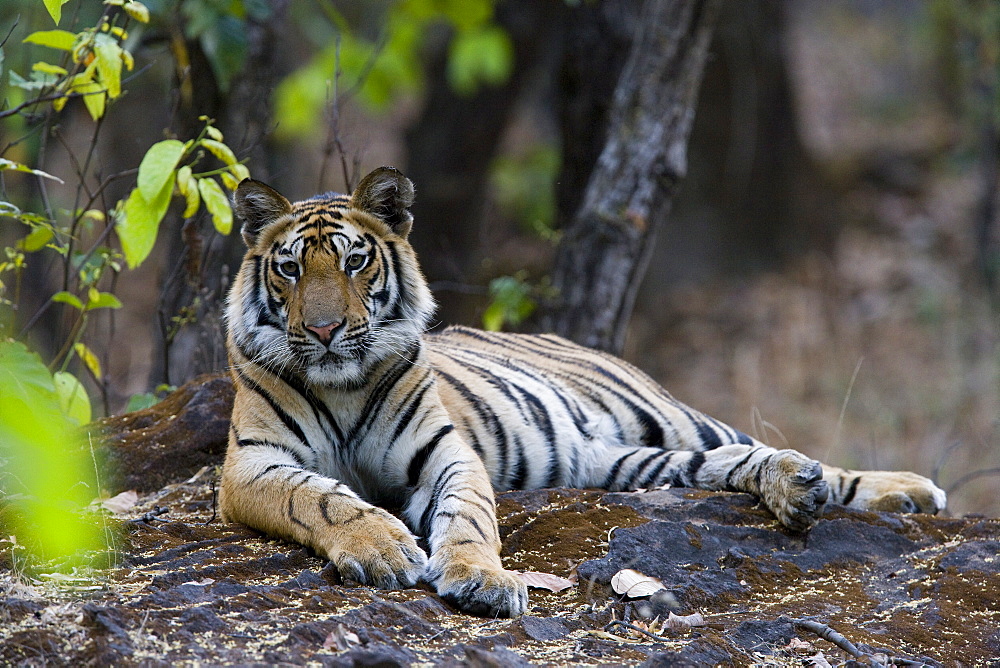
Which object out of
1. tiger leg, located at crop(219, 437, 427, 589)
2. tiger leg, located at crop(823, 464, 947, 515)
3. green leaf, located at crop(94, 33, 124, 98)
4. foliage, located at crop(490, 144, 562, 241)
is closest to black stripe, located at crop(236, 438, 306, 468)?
tiger leg, located at crop(219, 437, 427, 589)

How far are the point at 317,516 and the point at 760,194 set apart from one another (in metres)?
10.7

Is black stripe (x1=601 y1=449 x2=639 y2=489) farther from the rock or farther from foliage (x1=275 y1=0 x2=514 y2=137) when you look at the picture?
foliage (x1=275 y1=0 x2=514 y2=137)

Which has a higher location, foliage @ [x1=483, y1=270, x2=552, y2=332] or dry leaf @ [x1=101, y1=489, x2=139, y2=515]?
foliage @ [x1=483, y1=270, x2=552, y2=332]

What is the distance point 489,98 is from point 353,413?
30.2 feet

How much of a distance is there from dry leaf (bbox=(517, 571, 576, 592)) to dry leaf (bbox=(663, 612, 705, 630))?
1.12 feet

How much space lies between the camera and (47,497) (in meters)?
1.08

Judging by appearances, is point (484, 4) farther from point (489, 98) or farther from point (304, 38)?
point (304, 38)

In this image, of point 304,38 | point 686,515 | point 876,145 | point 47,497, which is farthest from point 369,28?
point 47,497

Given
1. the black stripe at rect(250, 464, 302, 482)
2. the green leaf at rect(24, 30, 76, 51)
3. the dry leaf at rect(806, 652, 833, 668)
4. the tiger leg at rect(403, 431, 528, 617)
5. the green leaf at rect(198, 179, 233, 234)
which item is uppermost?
the green leaf at rect(24, 30, 76, 51)

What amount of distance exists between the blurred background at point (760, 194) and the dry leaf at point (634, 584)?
12.8 ft

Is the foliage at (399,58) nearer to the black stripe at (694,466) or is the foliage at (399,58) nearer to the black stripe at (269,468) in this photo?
the black stripe at (694,466)

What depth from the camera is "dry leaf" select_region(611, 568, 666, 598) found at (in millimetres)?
3049

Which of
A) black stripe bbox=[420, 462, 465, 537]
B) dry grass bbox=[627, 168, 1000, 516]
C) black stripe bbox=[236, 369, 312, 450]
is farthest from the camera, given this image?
dry grass bbox=[627, 168, 1000, 516]

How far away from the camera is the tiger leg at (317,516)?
2.91 metres
